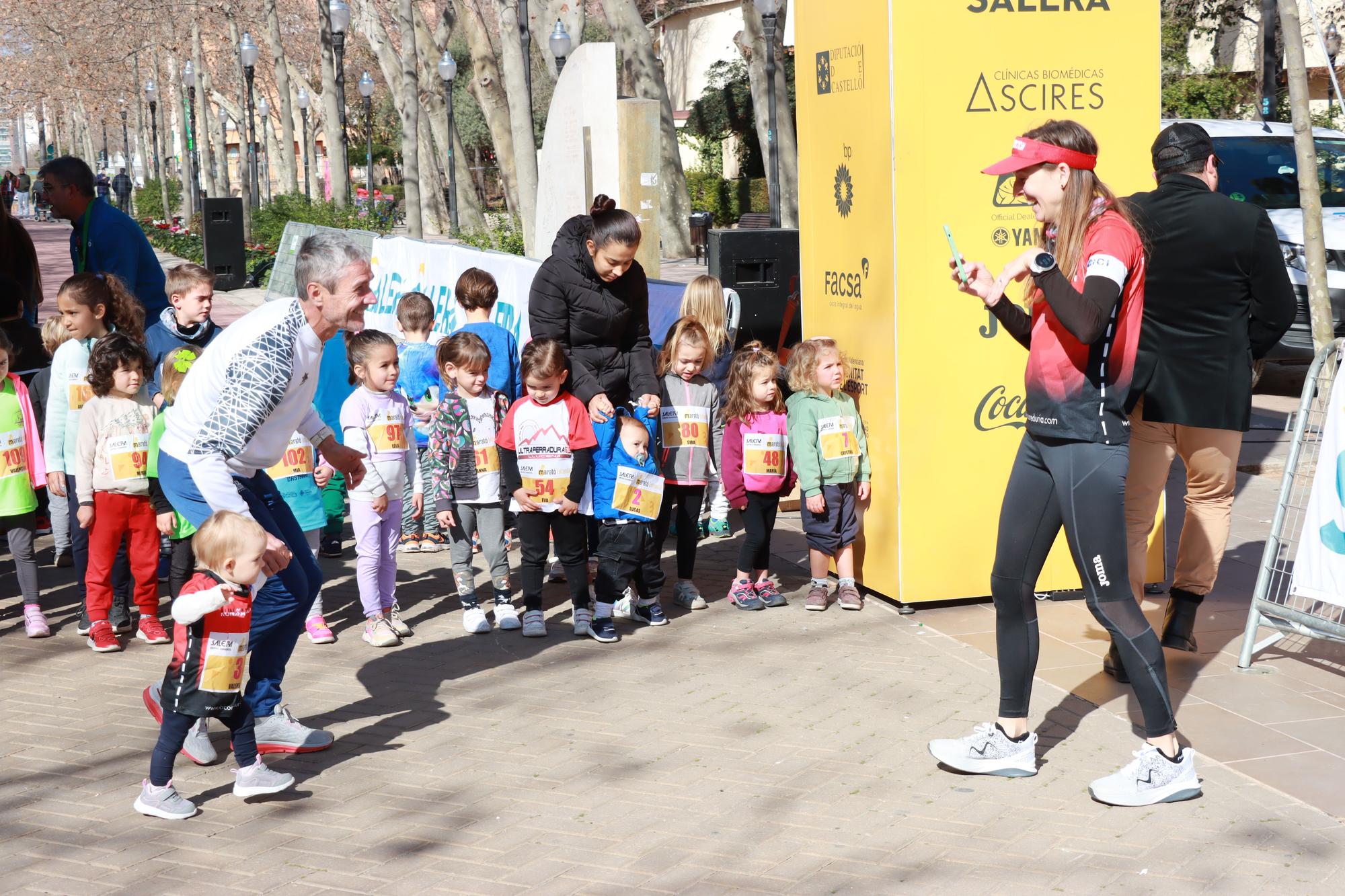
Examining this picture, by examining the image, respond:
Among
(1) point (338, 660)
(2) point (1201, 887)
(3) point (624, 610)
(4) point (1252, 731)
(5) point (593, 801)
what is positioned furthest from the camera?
(3) point (624, 610)

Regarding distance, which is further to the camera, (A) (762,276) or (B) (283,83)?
(B) (283,83)

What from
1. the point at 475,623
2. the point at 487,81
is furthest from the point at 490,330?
the point at 487,81

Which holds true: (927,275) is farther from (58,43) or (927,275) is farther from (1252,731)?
(58,43)

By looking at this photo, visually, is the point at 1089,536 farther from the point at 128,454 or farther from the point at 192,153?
the point at 192,153

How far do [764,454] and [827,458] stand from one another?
336 millimetres

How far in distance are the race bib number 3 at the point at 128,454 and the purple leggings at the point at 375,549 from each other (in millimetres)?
985

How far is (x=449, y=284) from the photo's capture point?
12844 millimetres

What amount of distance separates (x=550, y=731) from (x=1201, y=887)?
2.44 meters

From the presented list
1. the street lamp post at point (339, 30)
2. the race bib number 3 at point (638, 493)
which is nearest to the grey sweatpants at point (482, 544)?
the race bib number 3 at point (638, 493)

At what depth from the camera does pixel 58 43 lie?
51250 millimetres

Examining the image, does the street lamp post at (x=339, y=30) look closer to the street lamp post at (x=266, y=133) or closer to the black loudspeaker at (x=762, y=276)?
the black loudspeaker at (x=762, y=276)

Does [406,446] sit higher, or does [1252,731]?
[406,446]

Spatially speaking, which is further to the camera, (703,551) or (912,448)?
(703,551)

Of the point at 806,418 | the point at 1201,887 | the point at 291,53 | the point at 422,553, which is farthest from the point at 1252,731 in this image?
the point at 291,53
